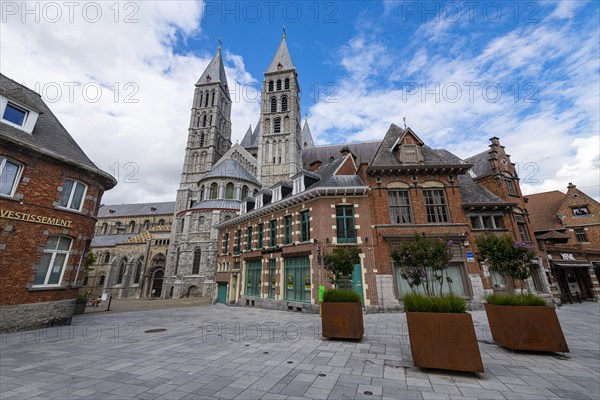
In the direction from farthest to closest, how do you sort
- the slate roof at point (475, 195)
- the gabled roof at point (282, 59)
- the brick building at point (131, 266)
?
the gabled roof at point (282, 59)
the brick building at point (131, 266)
the slate roof at point (475, 195)

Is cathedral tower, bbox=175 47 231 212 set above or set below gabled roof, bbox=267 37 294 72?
below

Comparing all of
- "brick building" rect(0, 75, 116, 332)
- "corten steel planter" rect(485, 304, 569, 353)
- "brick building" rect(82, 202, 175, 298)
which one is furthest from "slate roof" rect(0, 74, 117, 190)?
"brick building" rect(82, 202, 175, 298)

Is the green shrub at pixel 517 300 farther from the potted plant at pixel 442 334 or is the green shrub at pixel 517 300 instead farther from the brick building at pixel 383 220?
the brick building at pixel 383 220

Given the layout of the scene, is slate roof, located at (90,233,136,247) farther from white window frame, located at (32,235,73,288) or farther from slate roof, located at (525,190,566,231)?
slate roof, located at (525,190,566,231)

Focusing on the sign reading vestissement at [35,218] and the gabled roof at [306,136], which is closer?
the sign reading vestissement at [35,218]

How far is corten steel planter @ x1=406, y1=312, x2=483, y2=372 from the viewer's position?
5113 millimetres

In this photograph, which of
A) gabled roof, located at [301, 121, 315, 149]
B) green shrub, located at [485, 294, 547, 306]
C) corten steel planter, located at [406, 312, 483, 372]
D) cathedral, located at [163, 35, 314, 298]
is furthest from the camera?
gabled roof, located at [301, 121, 315, 149]

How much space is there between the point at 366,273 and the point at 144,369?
11.4m

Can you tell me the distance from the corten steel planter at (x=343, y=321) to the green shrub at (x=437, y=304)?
8.13ft

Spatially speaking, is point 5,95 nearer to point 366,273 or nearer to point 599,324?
point 366,273

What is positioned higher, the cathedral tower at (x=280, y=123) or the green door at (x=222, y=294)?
the cathedral tower at (x=280, y=123)

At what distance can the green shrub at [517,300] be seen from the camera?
21.5 feet

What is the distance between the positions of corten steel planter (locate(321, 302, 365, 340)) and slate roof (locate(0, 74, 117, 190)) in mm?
13655

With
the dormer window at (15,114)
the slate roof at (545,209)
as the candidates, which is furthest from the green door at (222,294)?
the slate roof at (545,209)
